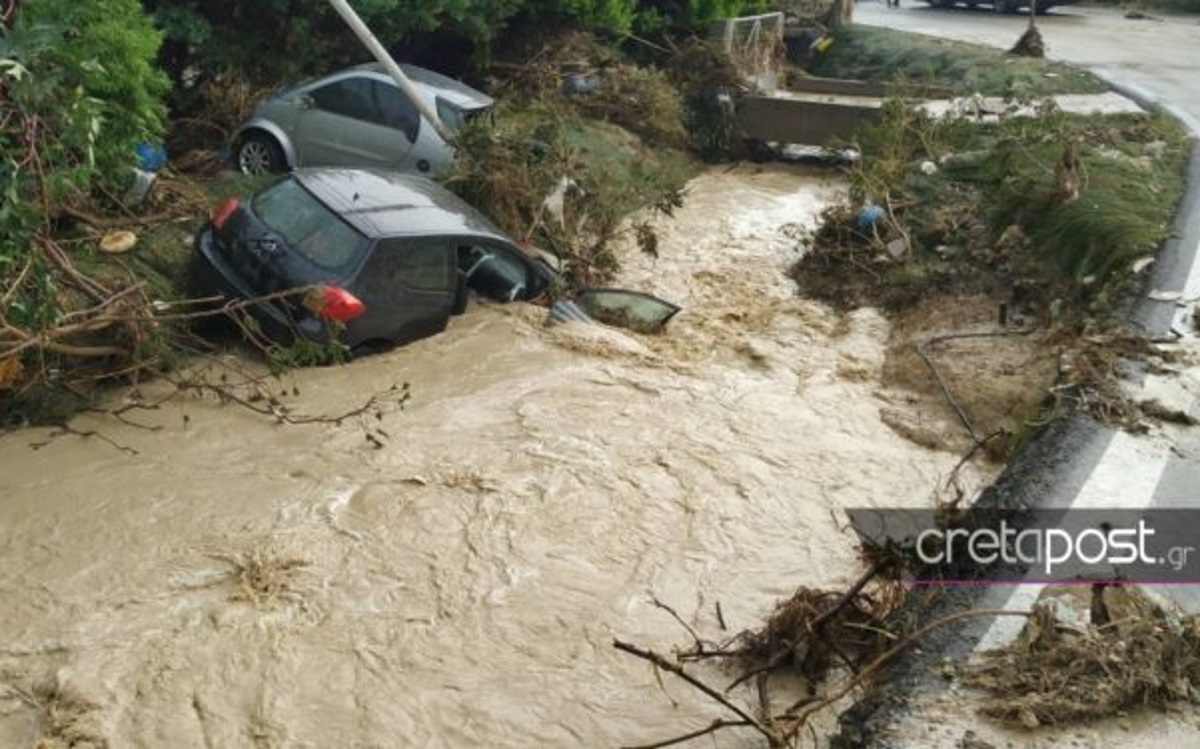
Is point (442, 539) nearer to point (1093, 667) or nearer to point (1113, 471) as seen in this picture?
point (1093, 667)

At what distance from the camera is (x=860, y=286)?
1308 centimetres

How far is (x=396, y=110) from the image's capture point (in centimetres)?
1315

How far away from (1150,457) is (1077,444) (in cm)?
43

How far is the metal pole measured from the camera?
467 inches

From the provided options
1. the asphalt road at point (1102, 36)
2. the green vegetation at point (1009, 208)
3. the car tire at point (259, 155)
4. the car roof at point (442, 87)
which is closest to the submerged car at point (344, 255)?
the car roof at point (442, 87)

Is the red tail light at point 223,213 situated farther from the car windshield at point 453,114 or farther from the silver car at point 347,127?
the car windshield at point 453,114

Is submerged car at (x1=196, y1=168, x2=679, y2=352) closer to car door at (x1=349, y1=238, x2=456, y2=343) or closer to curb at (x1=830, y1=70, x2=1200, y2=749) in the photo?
car door at (x1=349, y1=238, x2=456, y2=343)

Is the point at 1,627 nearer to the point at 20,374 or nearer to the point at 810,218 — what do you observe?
the point at 20,374

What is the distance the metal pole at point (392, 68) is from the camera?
38.9 feet

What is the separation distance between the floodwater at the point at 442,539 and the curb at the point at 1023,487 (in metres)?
0.74

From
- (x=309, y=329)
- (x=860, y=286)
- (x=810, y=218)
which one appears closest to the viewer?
(x=309, y=329)

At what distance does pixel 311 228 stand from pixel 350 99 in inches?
170

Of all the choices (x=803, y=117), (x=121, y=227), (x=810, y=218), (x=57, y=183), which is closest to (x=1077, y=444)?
(x=57, y=183)

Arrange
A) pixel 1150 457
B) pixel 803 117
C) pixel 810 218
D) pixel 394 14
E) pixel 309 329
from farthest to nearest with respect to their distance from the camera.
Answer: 1. pixel 803 117
2. pixel 810 218
3. pixel 394 14
4. pixel 309 329
5. pixel 1150 457
